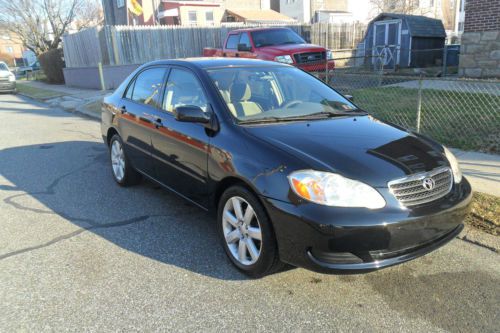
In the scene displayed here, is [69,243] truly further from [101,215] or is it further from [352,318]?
[352,318]

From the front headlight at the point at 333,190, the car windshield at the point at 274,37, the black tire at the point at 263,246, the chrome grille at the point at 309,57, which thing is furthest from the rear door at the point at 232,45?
the front headlight at the point at 333,190

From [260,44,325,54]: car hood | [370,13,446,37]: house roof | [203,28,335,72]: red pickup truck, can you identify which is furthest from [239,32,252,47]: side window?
[370,13,446,37]: house roof

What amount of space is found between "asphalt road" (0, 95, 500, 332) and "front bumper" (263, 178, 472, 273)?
0.36 metres

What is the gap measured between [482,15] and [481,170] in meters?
8.91

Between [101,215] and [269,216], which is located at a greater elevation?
[269,216]

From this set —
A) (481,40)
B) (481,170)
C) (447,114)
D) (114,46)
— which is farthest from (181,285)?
(114,46)

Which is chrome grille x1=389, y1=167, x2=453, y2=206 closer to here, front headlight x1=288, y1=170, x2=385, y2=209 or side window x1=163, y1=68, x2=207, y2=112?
front headlight x1=288, y1=170, x2=385, y2=209

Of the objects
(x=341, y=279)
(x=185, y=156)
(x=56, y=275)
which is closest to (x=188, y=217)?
(x=185, y=156)

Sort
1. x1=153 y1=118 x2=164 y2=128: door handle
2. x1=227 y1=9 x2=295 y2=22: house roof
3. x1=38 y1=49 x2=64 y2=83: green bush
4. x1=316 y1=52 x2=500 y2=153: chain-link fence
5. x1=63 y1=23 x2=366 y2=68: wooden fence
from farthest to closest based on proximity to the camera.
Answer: x1=227 y1=9 x2=295 y2=22: house roof
x1=38 y1=49 x2=64 y2=83: green bush
x1=63 y1=23 x2=366 y2=68: wooden fence
x1=316 y1=52 x2=500 y2=153: chain-link fence
x1=153 y1=118 x2=164 y2=128: door handle

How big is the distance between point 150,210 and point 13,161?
4.01 metres

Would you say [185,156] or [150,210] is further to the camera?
[150,210]

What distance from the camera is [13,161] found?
7461 millimetres

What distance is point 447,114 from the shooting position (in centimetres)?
815

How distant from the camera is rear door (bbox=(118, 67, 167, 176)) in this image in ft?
15.5
